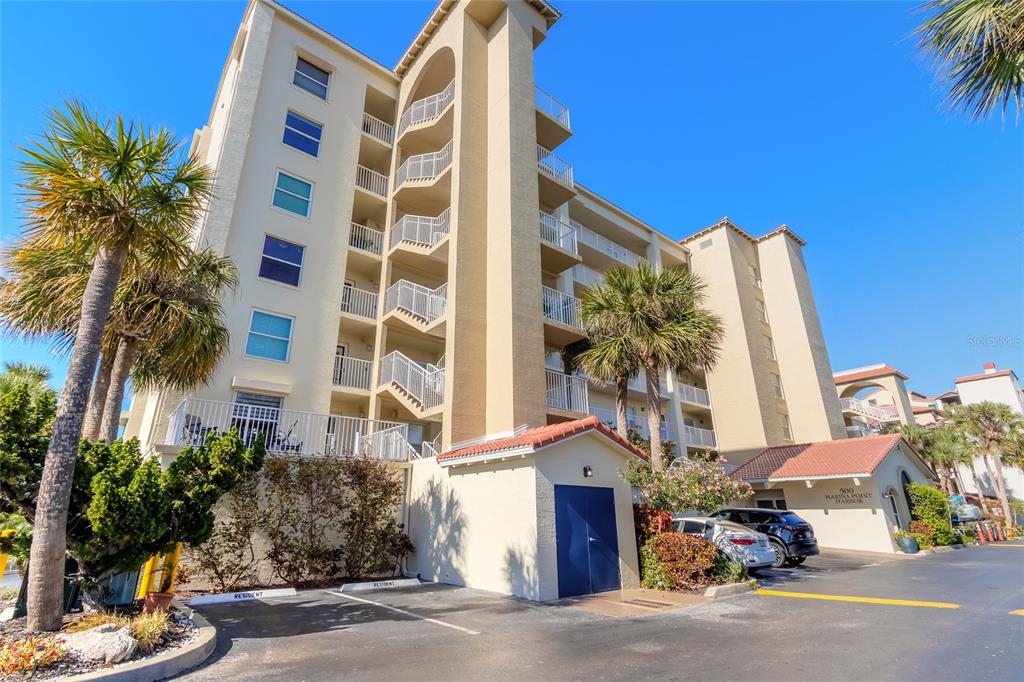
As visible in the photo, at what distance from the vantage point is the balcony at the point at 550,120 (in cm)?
2041

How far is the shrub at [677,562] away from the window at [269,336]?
13.3 metres

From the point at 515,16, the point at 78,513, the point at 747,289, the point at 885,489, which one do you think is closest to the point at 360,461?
the point at 78,513

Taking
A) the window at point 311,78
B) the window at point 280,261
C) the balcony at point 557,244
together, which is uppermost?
the window at point 311,78

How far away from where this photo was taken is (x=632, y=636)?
7461 millimetres

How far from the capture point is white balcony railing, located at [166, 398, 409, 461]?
509 inches

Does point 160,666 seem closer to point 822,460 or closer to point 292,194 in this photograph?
point 292,194

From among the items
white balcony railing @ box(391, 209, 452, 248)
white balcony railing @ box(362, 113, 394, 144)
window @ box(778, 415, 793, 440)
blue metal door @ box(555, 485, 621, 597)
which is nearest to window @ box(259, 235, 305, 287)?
white balcony railing @ box(391, 209, 452, 248)

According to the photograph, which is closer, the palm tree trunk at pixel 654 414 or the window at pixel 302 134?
the palm tree trunk at pixel 654 414

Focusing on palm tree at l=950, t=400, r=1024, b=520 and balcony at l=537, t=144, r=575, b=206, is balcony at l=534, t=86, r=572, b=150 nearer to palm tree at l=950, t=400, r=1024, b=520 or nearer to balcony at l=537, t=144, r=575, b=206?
balcony at l=537, t=144, r=575, b=206

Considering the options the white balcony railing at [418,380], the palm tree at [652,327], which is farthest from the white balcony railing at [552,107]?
the white balcony railing at [418,380]

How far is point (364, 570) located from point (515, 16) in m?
21.9

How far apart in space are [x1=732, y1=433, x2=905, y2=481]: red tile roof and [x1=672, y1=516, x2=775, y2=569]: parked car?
33.7ft

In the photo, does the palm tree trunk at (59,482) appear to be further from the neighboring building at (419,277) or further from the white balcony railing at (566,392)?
→ the white balcony railing at (566,392)

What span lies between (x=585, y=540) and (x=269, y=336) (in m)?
12.5
